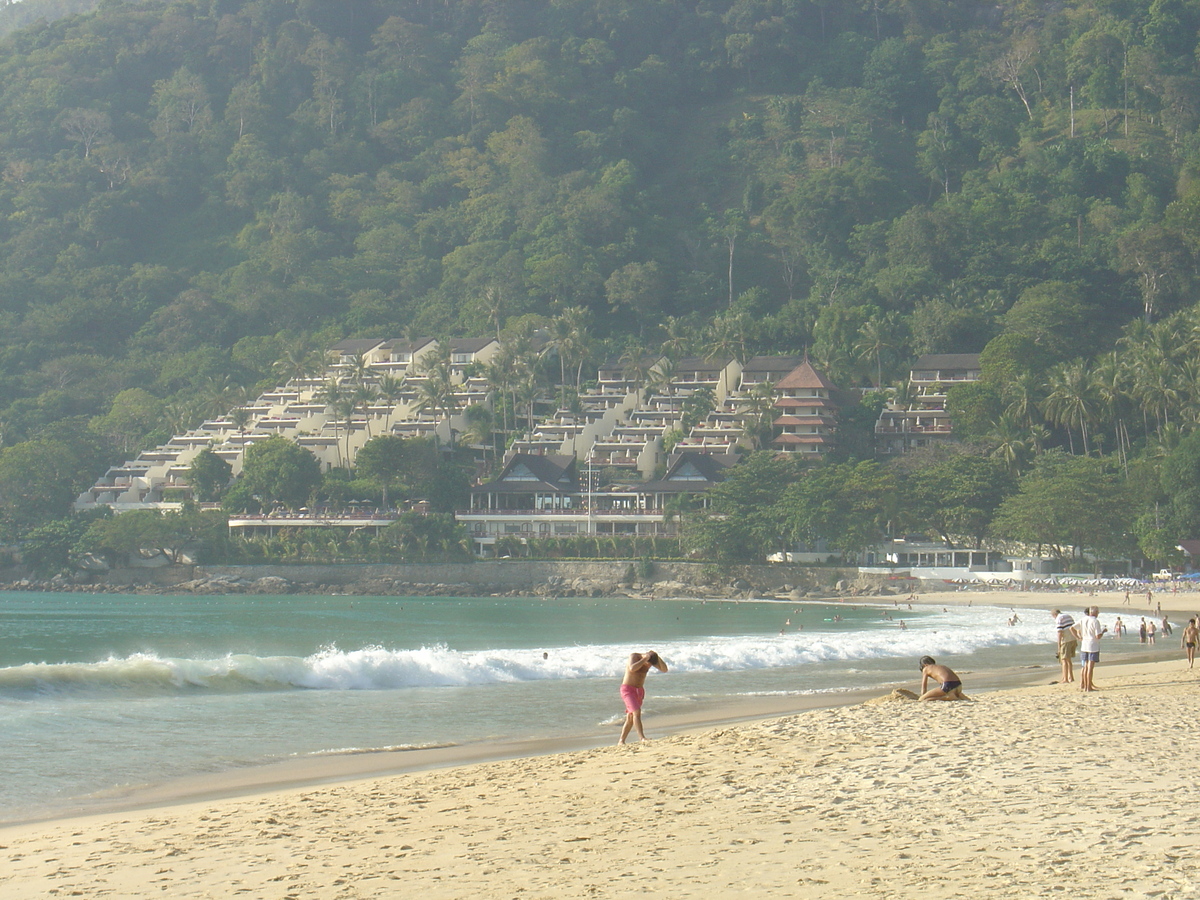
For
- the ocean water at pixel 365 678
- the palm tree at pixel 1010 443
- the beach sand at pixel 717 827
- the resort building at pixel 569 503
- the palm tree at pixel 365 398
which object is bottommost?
the ocean water at pixel 365 678

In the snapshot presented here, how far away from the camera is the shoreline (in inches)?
338

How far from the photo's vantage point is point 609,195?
117 metres

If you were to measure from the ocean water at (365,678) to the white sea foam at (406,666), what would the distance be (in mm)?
53

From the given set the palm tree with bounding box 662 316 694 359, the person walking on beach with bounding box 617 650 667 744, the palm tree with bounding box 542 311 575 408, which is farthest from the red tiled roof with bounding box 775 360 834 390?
the person walking on beach with bounding box 617 650 667 744

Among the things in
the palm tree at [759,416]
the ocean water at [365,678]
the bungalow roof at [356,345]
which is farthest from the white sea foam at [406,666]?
the bungalow roof at [356,345]

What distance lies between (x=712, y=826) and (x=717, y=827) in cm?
6

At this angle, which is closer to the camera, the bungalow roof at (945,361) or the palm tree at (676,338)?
the bungalow roof at (945,361)

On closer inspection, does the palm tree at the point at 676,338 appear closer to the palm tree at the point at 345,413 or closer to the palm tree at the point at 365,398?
the palm tree at the point at 365,398

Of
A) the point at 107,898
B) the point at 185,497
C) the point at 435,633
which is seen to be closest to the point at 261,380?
the point at 185,497

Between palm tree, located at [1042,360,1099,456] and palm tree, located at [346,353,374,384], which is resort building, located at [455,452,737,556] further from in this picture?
palm tree, located at [346,353,374,384]

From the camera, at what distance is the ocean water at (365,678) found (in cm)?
1734

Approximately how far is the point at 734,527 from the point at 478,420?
26935 millimetres

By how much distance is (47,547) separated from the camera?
8006cm

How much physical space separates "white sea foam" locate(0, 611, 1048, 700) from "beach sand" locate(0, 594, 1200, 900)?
37.8 ft
